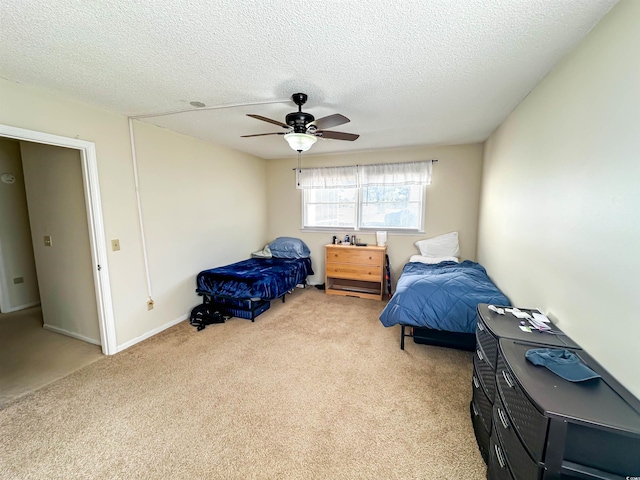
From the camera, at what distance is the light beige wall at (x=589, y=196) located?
108 centimetres

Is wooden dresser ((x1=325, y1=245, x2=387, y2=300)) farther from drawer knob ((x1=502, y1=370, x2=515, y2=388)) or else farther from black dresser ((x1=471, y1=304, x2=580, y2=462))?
drawer knob ((x1=502, y1=370, x2=515, y2=388))

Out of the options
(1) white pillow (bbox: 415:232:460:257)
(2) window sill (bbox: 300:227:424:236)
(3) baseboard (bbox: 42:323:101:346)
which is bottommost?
(3) baseboard (bbox: 42:323:101:346)

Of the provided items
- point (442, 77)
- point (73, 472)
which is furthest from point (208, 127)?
point (73, 472)

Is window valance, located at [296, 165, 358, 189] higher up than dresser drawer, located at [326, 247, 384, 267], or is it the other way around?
window valance, located at [296, 165, 358, 189]

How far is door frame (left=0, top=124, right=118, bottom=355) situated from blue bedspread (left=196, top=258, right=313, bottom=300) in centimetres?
109

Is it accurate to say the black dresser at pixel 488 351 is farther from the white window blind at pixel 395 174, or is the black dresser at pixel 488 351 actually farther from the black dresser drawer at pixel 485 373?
the white window blind at pixel 395 174

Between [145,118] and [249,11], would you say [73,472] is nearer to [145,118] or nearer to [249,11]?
[249,11]

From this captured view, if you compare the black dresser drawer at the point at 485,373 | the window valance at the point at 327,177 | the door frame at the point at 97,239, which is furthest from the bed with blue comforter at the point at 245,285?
the black dresser drawer at the point at 485,373

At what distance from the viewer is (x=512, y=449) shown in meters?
1.10

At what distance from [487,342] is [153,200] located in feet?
11.3

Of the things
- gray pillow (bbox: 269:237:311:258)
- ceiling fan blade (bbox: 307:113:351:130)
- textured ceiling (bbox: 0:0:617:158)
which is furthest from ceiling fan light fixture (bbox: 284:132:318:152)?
gray pillow (bbox: 269:237:311:258)

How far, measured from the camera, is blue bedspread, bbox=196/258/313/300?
328 centimetres

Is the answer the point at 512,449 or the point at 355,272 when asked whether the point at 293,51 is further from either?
the point at 355,272

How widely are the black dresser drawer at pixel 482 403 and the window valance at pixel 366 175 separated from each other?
3.03m
